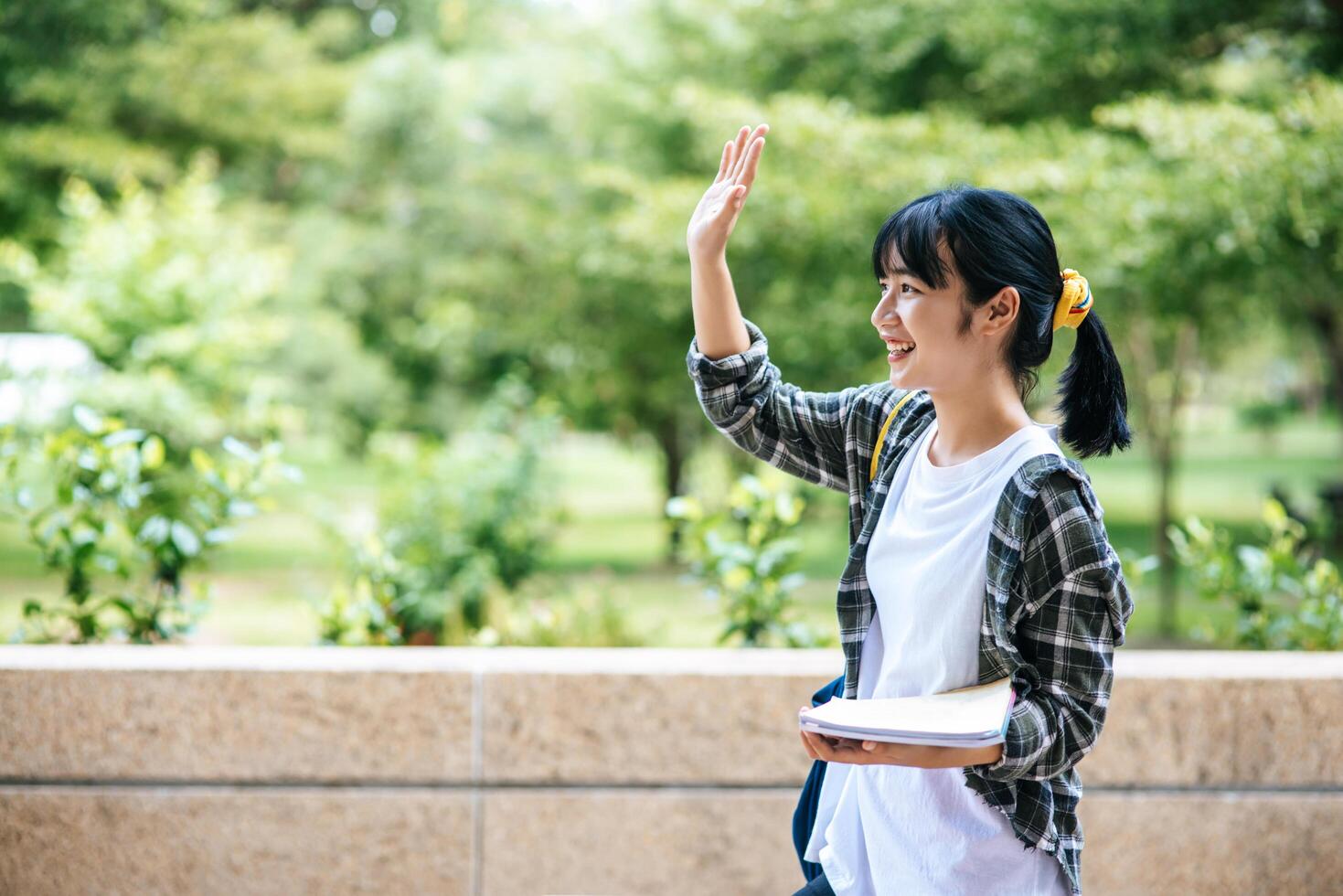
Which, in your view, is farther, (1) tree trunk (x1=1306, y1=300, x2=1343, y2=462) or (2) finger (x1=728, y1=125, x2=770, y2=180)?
(1) tree trunk (x1=1306, y1=300, x2=1343, y2=462)

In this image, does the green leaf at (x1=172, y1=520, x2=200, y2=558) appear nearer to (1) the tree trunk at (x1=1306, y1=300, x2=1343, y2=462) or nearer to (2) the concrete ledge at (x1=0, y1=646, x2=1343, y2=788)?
(2) the concrete ledge at (x1=0, y1=646, x2=1343, y2=788)

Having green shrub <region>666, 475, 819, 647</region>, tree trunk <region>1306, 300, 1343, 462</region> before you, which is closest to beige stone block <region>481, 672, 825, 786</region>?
green shrub <region>666, 475, 819, 647</region>

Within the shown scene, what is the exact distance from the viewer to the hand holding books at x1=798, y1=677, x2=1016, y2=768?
1.46 m

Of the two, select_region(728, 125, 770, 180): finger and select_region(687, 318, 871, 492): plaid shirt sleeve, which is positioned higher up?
select_region(728, 125, 770, 180): finger

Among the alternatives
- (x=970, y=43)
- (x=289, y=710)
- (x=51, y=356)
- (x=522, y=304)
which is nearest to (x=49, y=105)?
(x=51, y=356)

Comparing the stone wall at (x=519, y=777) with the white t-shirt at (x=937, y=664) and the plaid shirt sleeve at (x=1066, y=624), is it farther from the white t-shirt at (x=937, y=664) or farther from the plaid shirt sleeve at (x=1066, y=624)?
the plaid shirt sleeve at (x=1066, y=624)

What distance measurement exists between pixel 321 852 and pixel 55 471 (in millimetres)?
1427

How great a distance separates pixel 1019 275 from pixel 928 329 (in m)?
0.14

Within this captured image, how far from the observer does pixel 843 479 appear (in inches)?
79.7

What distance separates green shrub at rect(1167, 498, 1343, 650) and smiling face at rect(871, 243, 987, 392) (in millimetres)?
2061

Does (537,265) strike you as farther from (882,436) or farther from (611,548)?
(882,436)

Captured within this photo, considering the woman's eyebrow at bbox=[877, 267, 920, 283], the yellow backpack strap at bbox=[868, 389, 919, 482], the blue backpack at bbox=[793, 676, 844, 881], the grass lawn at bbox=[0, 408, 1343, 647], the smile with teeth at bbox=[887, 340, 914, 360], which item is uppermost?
the woman's eyebrow at bbox=[877, 267, 920, 283]

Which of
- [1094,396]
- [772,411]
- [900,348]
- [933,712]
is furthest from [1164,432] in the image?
[933,712]

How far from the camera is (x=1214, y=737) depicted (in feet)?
9.60
